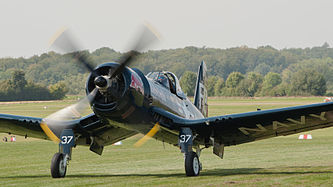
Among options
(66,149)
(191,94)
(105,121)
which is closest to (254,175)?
(105,121)

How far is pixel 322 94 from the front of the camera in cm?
15362

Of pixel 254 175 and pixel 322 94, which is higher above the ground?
pixel 254 175

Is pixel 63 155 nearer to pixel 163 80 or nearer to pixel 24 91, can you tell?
pixel 163 80

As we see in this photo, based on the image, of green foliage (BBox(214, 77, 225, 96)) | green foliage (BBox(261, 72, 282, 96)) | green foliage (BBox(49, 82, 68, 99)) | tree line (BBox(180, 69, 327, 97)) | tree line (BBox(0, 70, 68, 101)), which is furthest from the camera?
green foliage (BBox(214, 77, 225, 96))

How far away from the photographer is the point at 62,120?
1578 cm

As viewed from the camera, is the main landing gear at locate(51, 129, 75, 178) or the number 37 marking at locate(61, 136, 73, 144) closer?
the main landing gear at locate(51, 129, 75, 178)

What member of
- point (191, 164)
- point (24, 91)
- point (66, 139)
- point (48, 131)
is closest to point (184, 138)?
point (191, 164)

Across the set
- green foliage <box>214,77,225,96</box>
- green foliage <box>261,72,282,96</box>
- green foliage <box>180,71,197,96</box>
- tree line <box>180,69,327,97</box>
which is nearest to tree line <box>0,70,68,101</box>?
green foliage <box>180,71,197,96</box>

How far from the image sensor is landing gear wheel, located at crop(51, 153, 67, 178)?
1431 cm

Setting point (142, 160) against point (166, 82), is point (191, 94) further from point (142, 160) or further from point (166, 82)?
point (166, 82)

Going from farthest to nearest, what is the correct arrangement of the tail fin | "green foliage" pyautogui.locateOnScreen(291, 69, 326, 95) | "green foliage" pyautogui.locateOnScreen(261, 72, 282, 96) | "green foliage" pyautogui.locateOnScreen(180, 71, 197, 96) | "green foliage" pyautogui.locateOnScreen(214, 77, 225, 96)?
"green foliage" pyautogui.locateOnScreen(214, 77, 225, 96)
"green foliage" pyautogui.locateOnScreen(261, 72, 282, 96)
"green foliage" pyautogui.locateOnScreen(291, 69, 326, 95)
"green foliage" pyautogui.locateOnScreen(180, 71, 197, 96)
the tail fin

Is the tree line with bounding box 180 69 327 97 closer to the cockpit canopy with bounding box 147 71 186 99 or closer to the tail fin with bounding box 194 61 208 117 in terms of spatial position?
the tail fin with bounding box 194 61 208 117

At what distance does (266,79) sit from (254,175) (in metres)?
174

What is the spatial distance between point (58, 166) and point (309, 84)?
14835 cm
